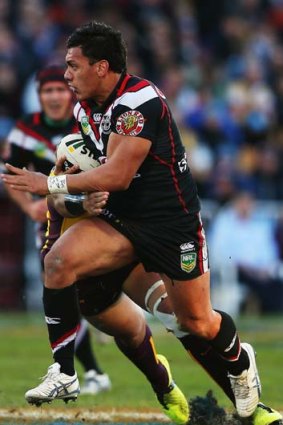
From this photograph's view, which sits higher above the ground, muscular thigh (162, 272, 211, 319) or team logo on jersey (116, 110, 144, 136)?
team logo on jersey (116, 110, 144, 136)

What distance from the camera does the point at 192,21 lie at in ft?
64.1

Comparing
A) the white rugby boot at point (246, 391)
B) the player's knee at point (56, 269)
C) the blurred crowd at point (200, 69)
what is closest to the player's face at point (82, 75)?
the player's knee at point (56, 269)

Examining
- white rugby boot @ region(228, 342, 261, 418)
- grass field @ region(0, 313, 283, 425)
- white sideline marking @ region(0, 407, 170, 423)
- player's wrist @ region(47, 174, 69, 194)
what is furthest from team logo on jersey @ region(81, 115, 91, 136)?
grass field @ region(0, 313, 283, 425)

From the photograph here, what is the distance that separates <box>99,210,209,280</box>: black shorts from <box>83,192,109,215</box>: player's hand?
18 cm

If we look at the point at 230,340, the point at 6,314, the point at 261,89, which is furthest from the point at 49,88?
the point at 261,89

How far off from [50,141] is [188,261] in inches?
116

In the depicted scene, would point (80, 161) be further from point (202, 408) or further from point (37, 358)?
point (37, 358)

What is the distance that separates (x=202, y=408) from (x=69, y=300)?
1.15 metres

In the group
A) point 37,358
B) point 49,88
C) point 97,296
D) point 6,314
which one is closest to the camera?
point 97,296

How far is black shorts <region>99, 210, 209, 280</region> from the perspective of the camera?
6.77 metres

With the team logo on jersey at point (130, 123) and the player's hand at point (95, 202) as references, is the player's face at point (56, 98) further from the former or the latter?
the team logo on jersey at point (130, 123)

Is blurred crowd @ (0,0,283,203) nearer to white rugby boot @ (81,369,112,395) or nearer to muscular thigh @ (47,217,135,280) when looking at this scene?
white rugby boot @ (81,369,112,395)

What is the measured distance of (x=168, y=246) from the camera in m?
6.78

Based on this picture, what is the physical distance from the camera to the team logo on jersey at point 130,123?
21.5ft
